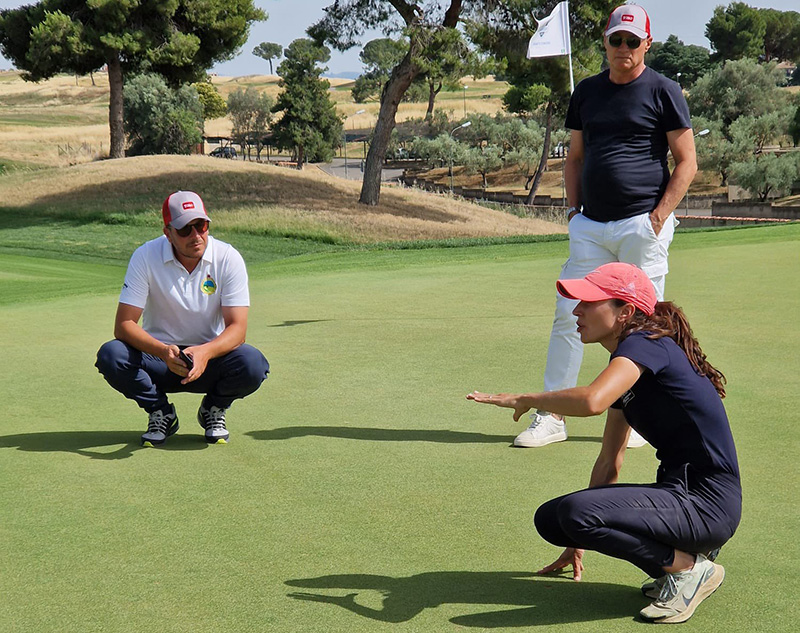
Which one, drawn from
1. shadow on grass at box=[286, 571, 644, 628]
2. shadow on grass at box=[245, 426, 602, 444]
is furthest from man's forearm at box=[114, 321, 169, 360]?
shadow on grass at box=[286, 571, 644, 628]

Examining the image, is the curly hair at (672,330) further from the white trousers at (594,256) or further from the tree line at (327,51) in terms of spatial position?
the tree line at (327,51)

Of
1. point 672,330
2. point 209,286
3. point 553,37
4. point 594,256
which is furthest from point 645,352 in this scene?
point 553,37

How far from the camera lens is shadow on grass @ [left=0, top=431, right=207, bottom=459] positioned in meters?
5.13

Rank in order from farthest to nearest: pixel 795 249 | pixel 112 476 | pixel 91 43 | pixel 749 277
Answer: pixel 91 43, pixel 795 249, pixel 749 277, pixel 112 476

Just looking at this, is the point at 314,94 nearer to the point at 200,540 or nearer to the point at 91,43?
the point at 91,43

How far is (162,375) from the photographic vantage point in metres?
5.39

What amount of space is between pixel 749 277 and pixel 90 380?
729 centimetres

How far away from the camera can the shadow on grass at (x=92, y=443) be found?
5129 millimetres

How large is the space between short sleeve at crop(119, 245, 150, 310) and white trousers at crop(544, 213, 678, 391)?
7.23 ft

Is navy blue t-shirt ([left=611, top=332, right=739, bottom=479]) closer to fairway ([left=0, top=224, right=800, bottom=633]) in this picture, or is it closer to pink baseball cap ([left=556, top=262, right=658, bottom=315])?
pink baseball cap ([left=556, top=262, right=658, bottom=315])

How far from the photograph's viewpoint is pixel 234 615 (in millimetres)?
3111

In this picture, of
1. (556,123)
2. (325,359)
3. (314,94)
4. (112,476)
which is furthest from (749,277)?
(556,123)

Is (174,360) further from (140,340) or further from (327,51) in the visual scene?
(327,51)

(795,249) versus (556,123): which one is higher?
(556,123)
